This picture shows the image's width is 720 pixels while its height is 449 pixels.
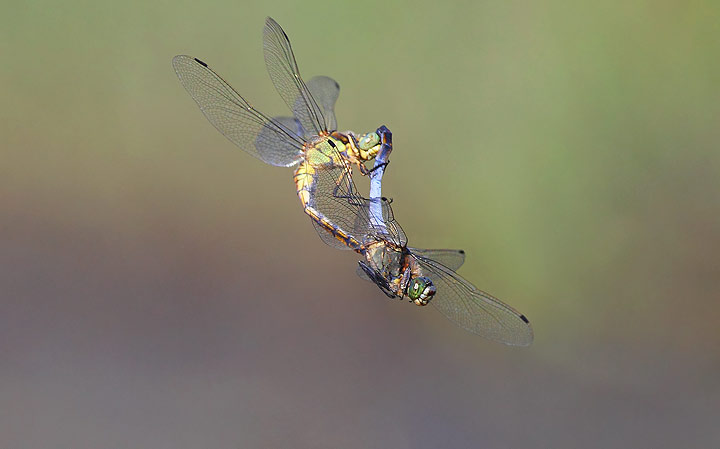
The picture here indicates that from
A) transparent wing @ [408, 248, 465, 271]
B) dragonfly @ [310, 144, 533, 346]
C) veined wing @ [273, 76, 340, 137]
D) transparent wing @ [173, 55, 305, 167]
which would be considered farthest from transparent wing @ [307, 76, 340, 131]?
transparent wing @ [408, 248, 465, 271]

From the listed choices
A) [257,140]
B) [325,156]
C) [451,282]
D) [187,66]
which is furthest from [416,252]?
[187,66]

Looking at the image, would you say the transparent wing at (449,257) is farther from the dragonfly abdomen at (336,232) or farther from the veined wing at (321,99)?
the veined wing at (321,99)

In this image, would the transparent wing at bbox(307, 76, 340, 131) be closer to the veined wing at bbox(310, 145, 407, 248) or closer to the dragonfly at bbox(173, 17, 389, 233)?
the dragonfly at bbox(173, 17, 389, 233)

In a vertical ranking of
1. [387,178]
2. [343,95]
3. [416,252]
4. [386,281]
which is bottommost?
[386,281]

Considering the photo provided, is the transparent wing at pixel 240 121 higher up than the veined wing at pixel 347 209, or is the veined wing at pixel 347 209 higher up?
the transparent wing at pixel 240 121

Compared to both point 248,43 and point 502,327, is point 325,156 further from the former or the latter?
point 248,43

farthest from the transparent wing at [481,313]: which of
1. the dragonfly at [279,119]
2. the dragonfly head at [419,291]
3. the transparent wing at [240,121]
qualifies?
the transparent wing at [240,121]
